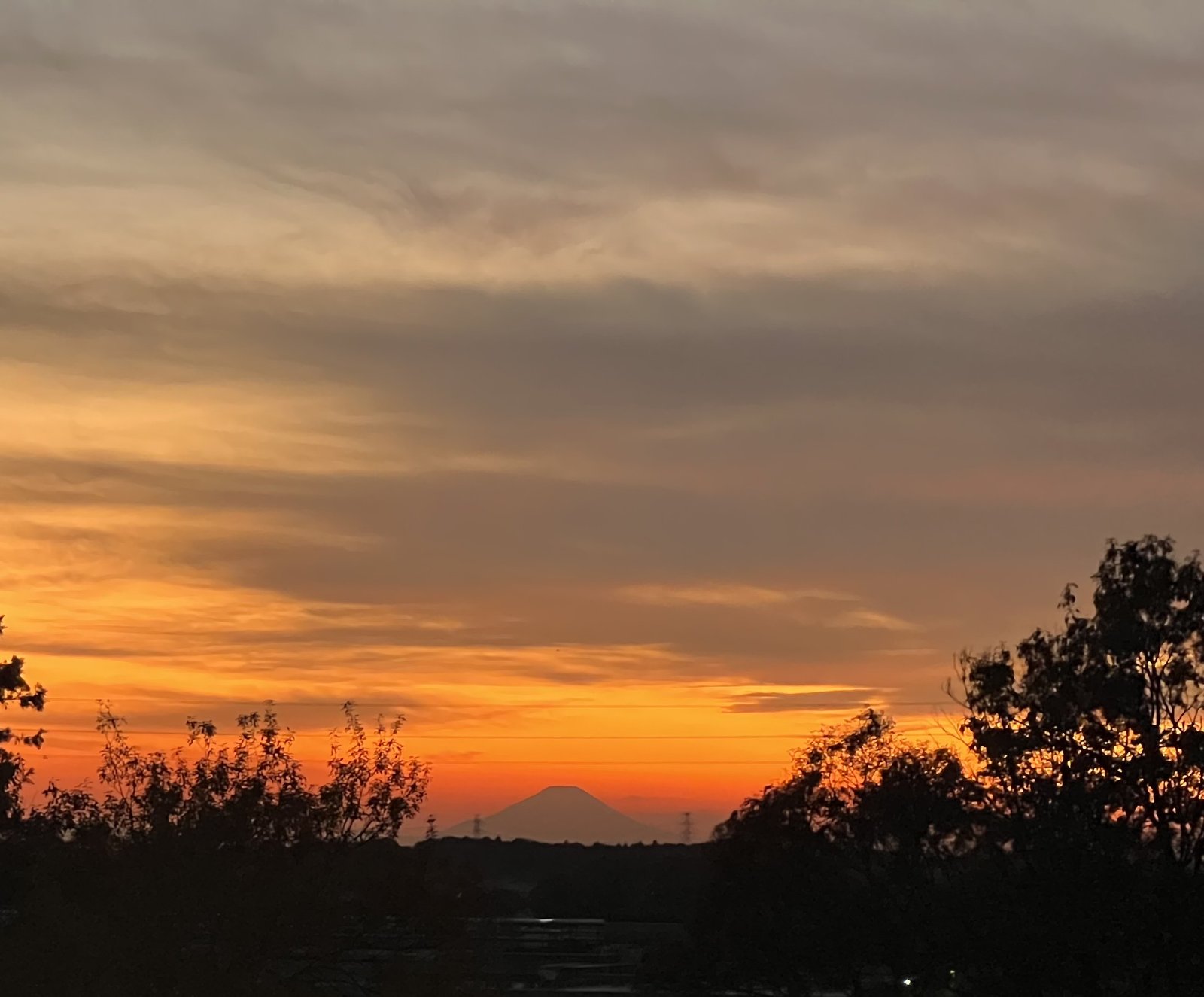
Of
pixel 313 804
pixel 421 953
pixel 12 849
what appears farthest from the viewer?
pixel 12 849

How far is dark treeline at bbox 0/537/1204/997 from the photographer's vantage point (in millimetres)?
28219

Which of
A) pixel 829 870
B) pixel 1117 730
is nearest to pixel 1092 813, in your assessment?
pixel 1117 730

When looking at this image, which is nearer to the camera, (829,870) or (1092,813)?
(1092,813)

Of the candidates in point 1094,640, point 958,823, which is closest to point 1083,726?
point 1094,640

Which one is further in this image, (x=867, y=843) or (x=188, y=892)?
(x=867, y=843)

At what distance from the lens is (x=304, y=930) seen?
2820 cm

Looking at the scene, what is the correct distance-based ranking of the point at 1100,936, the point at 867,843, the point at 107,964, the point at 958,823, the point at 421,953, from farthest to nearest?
the point at 867,843, the point at 958,823, the point at 1100,936, the point at 421,953, the point at 107,964

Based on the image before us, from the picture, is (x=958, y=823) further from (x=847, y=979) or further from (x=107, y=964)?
(x=107, y=964)

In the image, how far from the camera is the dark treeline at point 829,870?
2822cm

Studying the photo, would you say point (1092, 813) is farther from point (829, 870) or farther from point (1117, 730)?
point (829, 870)

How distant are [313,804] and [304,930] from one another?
11.5 ft

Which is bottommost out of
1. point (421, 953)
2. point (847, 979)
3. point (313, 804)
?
point (847, 979)

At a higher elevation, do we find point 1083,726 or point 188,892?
point 1083,726

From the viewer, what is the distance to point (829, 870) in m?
55.2
